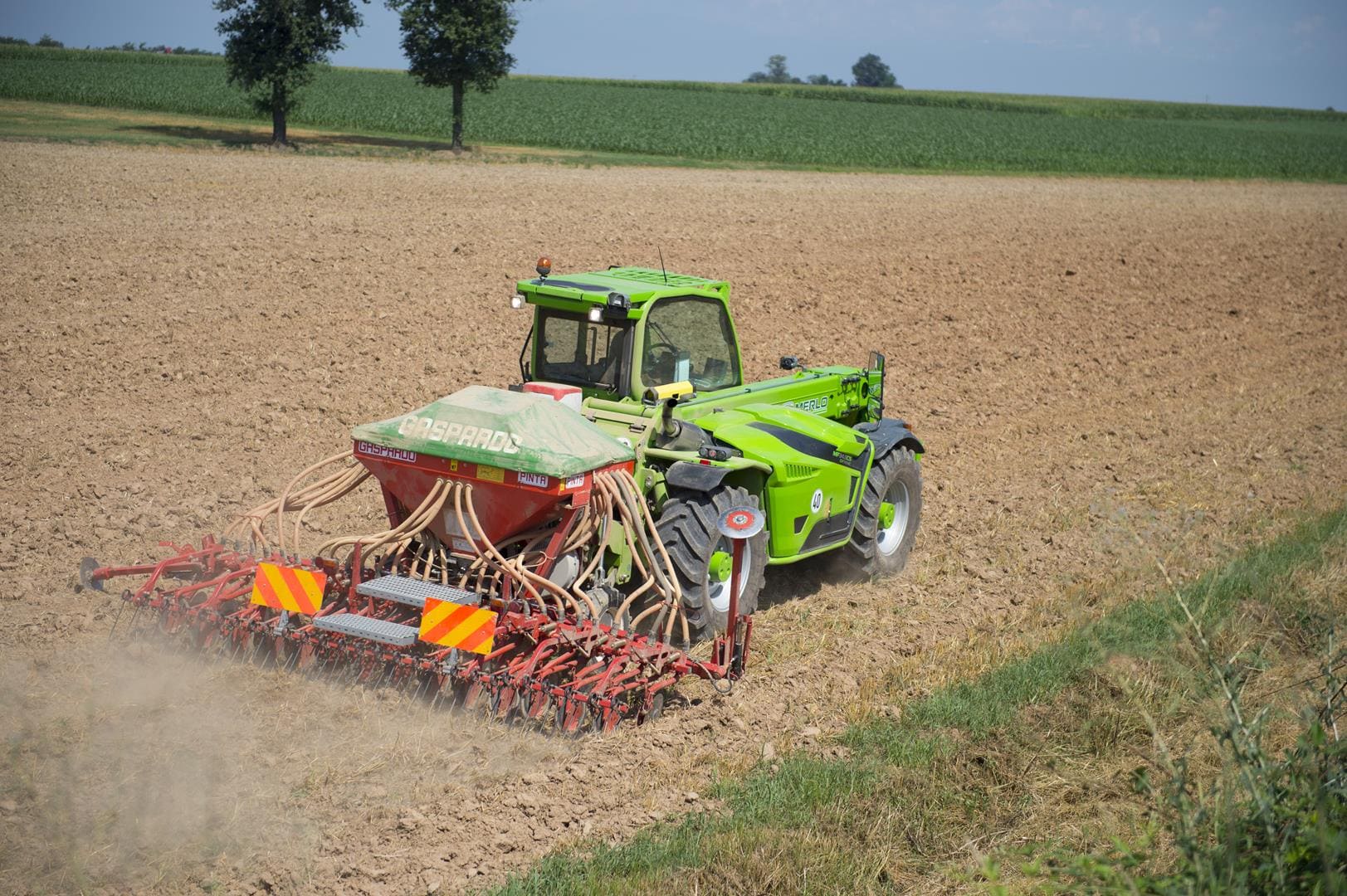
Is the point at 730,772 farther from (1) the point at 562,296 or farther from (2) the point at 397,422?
(1) the point at 562,296

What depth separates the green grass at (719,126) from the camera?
A: 44812 millimetres

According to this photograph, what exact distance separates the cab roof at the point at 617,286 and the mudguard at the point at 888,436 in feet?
4.75

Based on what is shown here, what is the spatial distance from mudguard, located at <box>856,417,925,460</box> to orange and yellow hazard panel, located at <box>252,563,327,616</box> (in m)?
3.90

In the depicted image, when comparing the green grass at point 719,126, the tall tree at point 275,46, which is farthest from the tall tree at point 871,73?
the tall tree at point 275,46

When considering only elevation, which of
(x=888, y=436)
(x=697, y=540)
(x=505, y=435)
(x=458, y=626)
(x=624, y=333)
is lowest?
(x=458, y=626)

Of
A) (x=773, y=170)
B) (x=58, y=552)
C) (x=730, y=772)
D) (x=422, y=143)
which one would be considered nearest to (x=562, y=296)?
(x=730, y=772)

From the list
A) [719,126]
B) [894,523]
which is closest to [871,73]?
[719,126]

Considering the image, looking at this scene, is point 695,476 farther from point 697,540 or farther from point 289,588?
point 289,588

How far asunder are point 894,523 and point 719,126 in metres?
44.1

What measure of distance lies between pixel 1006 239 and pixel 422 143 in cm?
2188

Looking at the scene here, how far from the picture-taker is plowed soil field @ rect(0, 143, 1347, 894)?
5895mm

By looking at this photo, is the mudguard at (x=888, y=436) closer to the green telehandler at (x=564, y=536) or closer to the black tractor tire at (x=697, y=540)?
the green telehandler at (x=564, y=536)

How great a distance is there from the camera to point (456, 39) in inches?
1496

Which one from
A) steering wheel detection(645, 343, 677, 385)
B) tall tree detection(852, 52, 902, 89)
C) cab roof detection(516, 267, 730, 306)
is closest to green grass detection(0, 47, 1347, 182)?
cab roof detection(516, 267, 730, 306)
